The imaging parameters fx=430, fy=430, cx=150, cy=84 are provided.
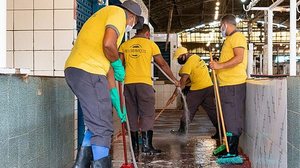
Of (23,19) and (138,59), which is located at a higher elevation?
(23,19)

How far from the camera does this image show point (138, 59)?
545 centimetres

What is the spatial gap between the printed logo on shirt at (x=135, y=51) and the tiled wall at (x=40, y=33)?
1200mm

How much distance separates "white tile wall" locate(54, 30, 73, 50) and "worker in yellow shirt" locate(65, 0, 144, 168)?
1.12m

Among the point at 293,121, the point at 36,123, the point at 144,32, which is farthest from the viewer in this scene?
the point at 144,32

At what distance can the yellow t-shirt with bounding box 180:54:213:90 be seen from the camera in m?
6.96

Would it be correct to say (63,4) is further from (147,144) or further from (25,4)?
(147,144)

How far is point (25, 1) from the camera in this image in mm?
4402

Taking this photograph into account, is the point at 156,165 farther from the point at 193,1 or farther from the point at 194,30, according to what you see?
the point at 194,30

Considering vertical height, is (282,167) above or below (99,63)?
below

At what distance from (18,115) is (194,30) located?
27287mm

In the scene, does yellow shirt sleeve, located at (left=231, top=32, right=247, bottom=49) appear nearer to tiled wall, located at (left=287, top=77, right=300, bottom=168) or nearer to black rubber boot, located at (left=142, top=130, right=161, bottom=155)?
black rubber boot, located at (left=142, top=130, right=161, bottom=155)

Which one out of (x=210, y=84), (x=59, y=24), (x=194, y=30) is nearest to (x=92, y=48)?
(x=59, y=24)

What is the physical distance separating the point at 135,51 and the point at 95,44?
228cm

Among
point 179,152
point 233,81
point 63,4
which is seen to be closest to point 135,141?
point 179,152
